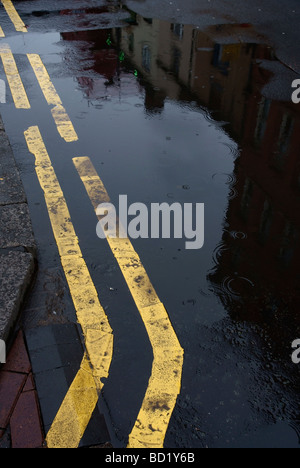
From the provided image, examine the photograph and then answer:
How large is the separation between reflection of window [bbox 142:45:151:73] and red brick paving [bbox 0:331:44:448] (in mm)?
6024

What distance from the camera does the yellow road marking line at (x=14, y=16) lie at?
9556mm

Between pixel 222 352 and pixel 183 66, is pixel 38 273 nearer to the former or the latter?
pixel 222 352

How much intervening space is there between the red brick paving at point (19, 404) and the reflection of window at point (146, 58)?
19.8 feet

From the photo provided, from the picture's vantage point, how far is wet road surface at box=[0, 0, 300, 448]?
2.69 meters

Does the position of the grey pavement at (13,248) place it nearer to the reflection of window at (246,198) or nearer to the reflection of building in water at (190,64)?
the reflection of window at (246,198)

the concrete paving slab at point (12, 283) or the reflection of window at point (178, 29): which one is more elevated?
the reflection of window at point (178, 29)

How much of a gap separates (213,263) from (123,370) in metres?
1.28

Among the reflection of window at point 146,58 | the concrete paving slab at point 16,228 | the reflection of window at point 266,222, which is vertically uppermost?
the reflection of window at point 146,58

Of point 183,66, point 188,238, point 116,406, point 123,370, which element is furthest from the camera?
point 183,66

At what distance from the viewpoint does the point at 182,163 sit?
16.3 feet

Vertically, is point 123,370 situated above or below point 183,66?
below

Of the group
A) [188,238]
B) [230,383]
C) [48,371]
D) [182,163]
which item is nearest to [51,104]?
[182,163]

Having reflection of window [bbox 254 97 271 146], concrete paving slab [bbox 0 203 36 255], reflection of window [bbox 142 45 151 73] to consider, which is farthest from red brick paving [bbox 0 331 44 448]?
reflection of window [bbox 142 45 151 73]

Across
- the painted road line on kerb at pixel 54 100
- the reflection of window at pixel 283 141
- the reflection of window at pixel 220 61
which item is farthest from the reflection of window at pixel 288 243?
the reflection of window at pixel 220 61
